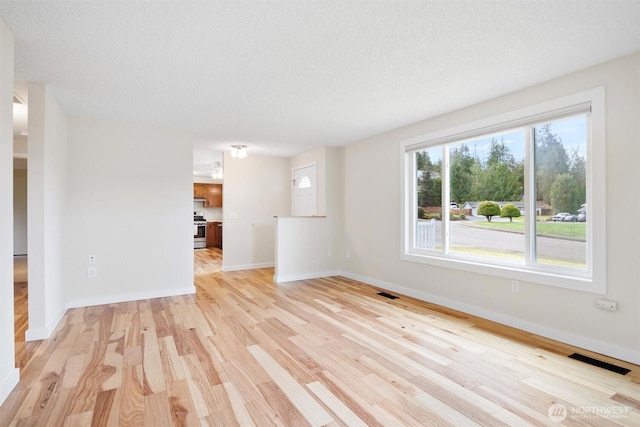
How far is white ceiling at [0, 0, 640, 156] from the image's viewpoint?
5.96 feet

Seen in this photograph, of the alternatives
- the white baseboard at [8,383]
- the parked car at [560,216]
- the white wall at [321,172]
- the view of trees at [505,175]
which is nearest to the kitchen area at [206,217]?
the white wall at [321,172]

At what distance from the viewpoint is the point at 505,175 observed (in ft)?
10.7

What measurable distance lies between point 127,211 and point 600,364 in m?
4.99

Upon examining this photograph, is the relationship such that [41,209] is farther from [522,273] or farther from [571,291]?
[571,291]

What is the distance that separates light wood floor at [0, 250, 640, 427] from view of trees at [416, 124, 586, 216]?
1301 mm

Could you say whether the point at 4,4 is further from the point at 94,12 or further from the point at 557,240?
the point at 557,240

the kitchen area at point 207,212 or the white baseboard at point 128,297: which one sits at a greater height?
the kitchen area at point 207,212

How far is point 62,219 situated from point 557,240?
5109mm

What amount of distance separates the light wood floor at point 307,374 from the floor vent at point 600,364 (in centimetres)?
6

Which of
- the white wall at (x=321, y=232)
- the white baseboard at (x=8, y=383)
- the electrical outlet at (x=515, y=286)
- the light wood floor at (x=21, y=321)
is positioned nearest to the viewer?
the white baseboard at (x=8, y=383)

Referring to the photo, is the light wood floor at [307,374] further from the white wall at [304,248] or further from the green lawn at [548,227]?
the white wall at [304,248]

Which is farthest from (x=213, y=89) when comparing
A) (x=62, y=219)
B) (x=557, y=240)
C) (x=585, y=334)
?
(x=585, y=334)

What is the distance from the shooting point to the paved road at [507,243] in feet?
8.97

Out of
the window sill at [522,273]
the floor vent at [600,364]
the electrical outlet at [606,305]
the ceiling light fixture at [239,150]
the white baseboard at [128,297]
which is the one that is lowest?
the floor vent at [600,364]
